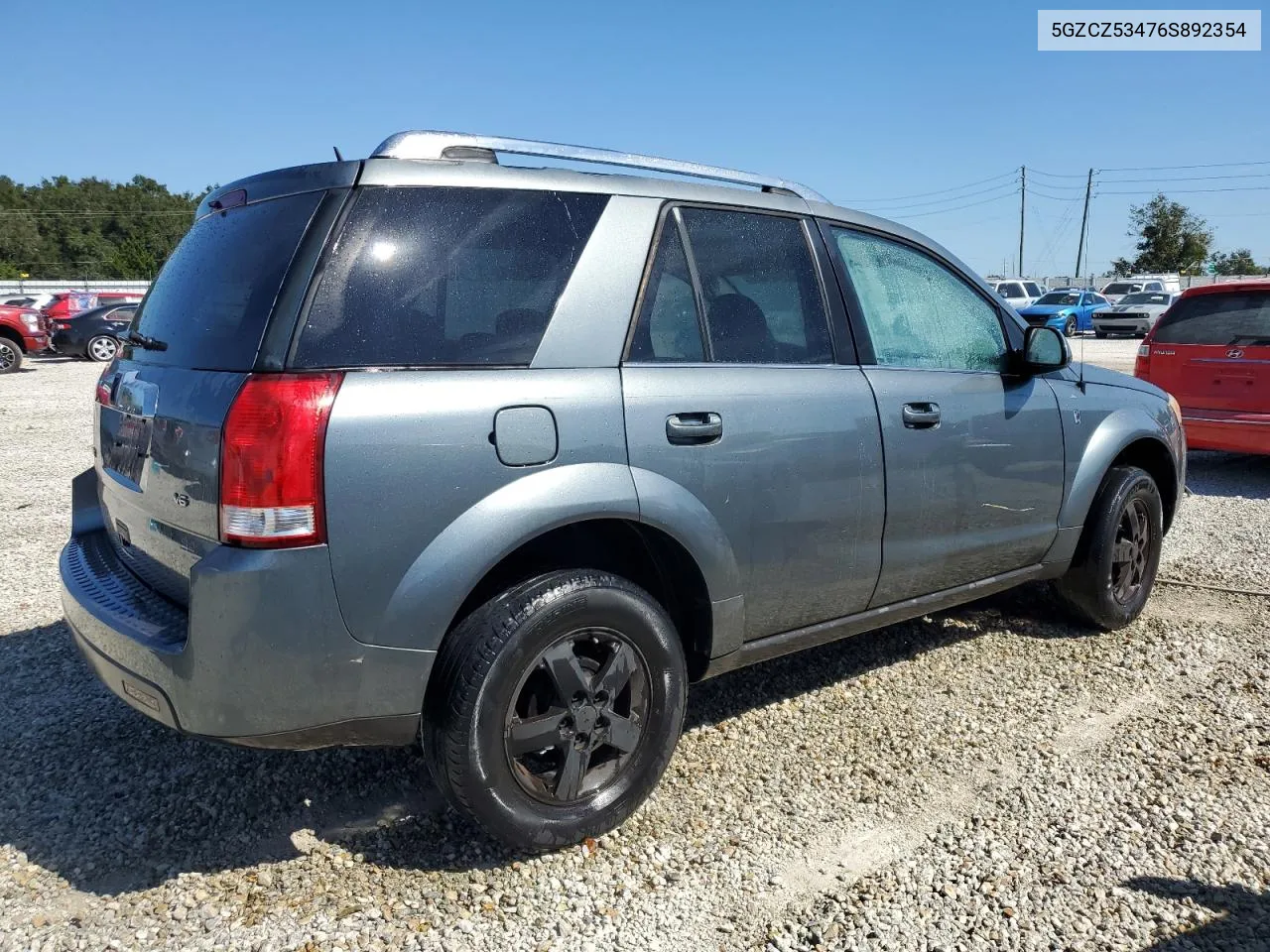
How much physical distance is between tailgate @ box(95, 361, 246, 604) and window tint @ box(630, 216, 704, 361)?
3.76 feet

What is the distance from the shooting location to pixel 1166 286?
39219 mm

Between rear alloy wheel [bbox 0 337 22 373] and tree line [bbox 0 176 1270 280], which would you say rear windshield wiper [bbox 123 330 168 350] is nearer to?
rear alloy wheel [bbox 0 337 22 373]

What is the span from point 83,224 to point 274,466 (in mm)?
101455

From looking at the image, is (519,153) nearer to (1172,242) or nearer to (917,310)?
(917,310)

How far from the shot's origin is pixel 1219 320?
7918 millimetres

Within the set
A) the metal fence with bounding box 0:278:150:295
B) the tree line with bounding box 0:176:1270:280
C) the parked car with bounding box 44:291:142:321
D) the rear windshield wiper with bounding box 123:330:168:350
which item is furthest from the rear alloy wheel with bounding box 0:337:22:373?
the tree line with bounding box 0:176:1270:280

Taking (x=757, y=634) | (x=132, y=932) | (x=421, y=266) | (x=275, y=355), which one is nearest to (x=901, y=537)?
(x=757, y=634)

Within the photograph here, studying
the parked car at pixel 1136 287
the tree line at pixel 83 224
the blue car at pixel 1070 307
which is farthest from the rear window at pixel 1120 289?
the tree line at pixel 83 224

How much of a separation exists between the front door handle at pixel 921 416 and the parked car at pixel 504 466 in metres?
0.02

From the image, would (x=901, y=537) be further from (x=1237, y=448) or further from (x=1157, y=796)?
(x=1237, y=448)

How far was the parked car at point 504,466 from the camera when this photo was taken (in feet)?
7.77

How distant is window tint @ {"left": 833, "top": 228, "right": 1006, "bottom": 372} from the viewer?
Result: 3633 mm

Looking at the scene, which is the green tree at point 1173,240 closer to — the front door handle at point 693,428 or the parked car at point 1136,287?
the parked car at point 1136,287

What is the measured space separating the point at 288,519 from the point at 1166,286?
43542 mm
